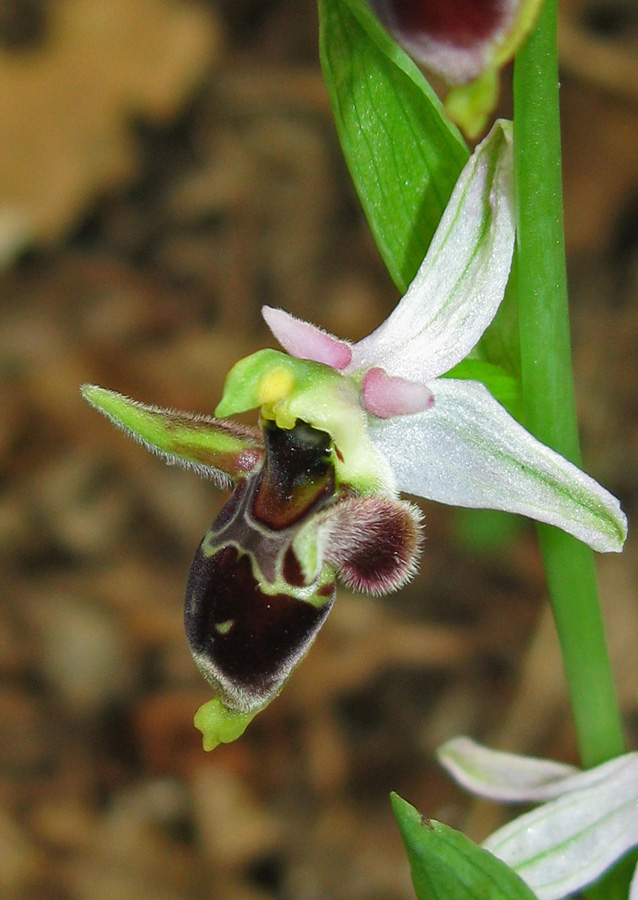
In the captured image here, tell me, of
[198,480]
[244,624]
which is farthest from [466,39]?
[198,480]

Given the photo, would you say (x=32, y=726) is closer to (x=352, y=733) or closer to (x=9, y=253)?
(x=352, y=733)

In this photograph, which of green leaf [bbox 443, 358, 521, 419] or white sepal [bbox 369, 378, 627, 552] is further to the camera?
green leaf [bbox 443, 358, 521, 419]

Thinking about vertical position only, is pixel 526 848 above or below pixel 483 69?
below

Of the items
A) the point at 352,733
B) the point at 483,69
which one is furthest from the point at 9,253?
the point at 483,69

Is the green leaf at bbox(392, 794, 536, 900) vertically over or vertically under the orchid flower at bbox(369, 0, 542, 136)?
under

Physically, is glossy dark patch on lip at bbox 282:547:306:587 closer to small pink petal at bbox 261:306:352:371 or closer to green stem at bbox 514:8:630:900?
small pink petal at bbox 261:306:352:371

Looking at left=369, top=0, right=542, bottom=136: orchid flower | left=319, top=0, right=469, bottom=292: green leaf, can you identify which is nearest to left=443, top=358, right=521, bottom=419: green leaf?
left=319, top=0, right=469, bottom=292: green leaf

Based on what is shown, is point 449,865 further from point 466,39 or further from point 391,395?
point 466,39
